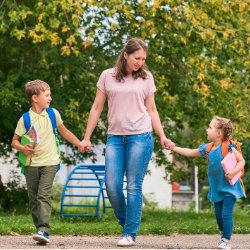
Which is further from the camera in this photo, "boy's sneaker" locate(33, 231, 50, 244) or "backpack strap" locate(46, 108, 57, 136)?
"backpack strap" locate(46, 108, 57, 136)

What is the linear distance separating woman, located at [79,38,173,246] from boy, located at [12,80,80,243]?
1.98ft

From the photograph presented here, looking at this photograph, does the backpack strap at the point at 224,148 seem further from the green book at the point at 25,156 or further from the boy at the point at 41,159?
the green book at the point at 25,156

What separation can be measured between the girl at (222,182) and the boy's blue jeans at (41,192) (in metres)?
1.62

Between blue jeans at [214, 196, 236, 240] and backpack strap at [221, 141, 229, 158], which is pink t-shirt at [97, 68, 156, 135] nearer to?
backpack strap at [221, 141, 229, 158]

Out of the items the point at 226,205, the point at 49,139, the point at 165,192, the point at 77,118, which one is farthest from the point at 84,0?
the point at 165,192

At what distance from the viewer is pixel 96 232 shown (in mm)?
7984

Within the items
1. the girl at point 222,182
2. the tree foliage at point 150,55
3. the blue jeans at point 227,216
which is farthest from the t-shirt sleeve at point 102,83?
the tree foliage at point 150,55

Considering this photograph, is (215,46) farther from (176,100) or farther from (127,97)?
(127,97)

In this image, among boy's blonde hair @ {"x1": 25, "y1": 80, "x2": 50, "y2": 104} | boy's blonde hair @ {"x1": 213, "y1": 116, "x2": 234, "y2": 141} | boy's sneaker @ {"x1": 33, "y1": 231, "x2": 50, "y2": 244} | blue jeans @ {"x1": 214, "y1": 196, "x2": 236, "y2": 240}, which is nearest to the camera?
A: boy's sneaker @ {"x1": 33, "y1": 231, "x2": 50, "y2": 244}

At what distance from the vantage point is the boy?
19.1 feet

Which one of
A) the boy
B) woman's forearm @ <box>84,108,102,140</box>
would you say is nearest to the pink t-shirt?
woman's forearm @ <box>84,108,102,140</box>

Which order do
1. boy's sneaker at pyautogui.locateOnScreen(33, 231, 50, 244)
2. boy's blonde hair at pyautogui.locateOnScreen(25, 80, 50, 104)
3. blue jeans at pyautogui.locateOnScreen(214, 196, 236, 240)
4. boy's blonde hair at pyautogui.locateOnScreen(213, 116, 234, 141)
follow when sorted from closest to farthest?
boy's sneaker at pyautogui.locateOnScreen(33, 231, 50, 244), blue jeans at pyautogui.locateOnScreen(214, 196, 236, 240), boy's blonde hair at pyautogui.locateOnScreen(25, 80, 50, 104), boy's blonde hair at pyautogui.locateOnScreen(213, 116, 234, 141)

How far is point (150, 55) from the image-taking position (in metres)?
12.0

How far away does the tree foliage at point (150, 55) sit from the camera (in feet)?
37.0
